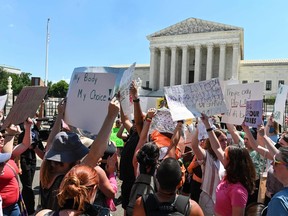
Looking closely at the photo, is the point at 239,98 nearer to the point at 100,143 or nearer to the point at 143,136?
the point at 143,136

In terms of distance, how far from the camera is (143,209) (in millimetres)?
2104

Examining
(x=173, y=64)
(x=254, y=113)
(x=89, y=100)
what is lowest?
(x=254, y=113)

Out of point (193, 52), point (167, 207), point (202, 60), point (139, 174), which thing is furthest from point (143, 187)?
point (193, 52)

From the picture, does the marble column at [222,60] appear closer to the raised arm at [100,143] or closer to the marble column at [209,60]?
Result: the marble column at [209,60]

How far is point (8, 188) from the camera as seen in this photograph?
3.17 meters

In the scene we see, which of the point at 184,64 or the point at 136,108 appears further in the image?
the point at 184,64

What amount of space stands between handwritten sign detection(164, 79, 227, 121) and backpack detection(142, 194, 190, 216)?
1561 mm

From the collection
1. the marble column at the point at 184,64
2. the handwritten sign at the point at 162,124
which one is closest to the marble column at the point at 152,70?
the marble column at the point at 184,64

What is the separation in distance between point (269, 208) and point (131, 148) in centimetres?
201

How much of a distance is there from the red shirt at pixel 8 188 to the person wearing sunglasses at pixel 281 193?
94.0 inches

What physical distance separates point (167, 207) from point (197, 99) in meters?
1.91

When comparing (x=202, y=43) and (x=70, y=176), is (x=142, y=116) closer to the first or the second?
(x=70, y=176)

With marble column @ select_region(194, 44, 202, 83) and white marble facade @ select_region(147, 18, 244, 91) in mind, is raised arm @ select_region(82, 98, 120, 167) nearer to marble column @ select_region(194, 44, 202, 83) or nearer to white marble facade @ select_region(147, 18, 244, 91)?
white marble facade @ select_region(147, 18, 244, 91)

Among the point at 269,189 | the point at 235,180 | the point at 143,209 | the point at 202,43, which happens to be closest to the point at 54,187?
the point at 143,209
